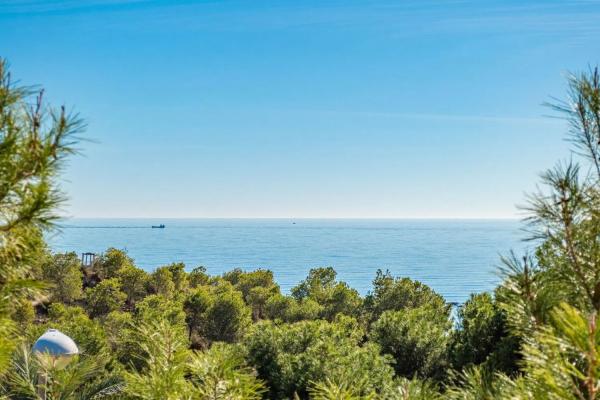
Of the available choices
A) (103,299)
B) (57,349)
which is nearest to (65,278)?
(103,299)

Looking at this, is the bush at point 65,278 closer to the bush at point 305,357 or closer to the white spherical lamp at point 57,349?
the bush at point 305,357

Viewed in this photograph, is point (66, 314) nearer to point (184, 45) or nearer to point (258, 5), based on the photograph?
point (184, 45)

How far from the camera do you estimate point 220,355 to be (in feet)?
8.36

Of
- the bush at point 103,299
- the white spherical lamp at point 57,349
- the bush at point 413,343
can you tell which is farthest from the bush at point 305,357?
the bush at point 103,299

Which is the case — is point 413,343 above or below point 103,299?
above

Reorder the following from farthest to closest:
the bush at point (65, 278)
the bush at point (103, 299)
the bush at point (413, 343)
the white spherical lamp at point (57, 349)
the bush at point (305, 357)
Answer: the bush at point (65, 278), the bush at point (103, 299), the bush at point (413, 343), the bush at point (305, 357), the white spherical lamp at point (57, 349)

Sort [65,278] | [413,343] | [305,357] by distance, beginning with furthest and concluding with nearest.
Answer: [65,278], [413,343], [305,357]

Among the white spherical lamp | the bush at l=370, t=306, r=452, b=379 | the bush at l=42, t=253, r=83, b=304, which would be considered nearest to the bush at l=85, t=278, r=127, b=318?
the bush at l=42, t=253, r=83, b=304

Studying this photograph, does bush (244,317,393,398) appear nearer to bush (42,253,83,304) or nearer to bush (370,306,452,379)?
bush (370,306,452,379)

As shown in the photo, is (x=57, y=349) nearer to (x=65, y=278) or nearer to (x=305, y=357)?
(x=305, y=357)

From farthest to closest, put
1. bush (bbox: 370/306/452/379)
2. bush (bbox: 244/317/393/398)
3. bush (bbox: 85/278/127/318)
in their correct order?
1. bush (bbox: 85/278/127/318)
2. bush (bbox: 370/306/452/379)
3. bush (bbox: 244/317/393/398)

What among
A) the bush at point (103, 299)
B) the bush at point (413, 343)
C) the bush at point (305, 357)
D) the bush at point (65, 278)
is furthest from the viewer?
the bush at point (65, 278)

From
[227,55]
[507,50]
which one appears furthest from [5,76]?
[227,55]

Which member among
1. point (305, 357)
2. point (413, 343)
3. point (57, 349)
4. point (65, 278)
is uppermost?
point (57, 349)
